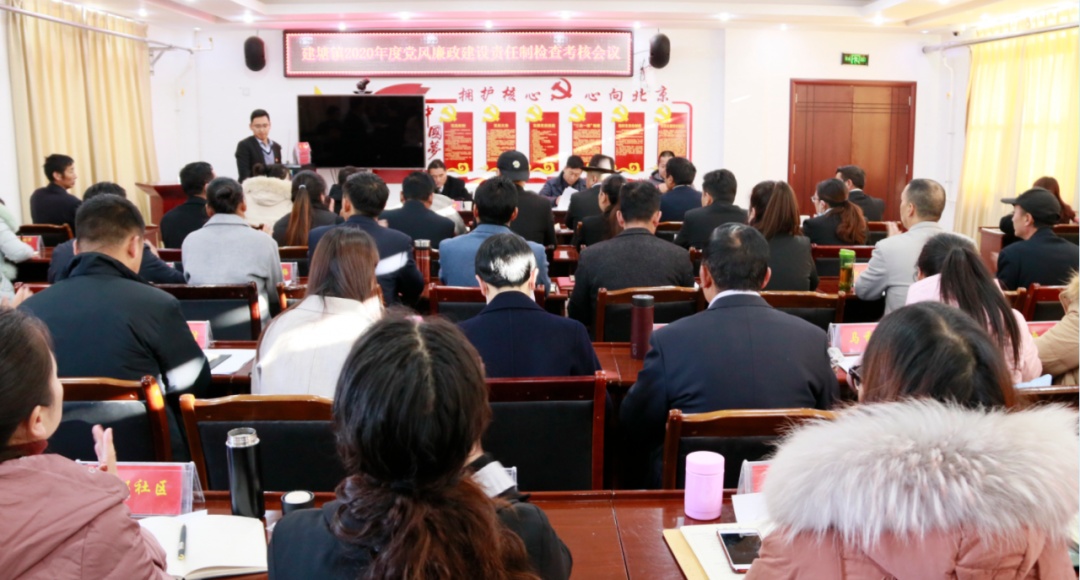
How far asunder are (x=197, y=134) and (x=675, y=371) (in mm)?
8912

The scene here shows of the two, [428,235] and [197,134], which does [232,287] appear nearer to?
[428,235]

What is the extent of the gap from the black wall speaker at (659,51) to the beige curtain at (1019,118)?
10.8ft

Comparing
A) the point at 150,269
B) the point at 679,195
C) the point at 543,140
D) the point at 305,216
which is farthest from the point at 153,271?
the point at 543,140

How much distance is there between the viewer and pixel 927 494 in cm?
106

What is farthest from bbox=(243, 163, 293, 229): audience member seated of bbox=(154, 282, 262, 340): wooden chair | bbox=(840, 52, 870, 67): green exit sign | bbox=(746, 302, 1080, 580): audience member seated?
bbox=(840, 52, 870, 67): green exit sign

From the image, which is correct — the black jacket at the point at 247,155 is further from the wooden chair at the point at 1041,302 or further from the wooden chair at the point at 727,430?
the wooden chair at the point at 727,430

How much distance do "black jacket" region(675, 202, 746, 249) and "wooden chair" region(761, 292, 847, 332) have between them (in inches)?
72.3

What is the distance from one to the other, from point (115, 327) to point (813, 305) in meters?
2.49

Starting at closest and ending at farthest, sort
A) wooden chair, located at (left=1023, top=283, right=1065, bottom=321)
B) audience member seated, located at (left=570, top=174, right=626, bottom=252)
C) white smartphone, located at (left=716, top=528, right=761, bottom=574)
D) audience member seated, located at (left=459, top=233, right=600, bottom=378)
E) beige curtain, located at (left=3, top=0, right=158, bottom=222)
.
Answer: white smartphone, located at (left=716, top=528, right=761, bottom=574), audience member seated, located at (left=459, top=233, right=600, bottom=378), wooden chair, located at (left=1023, top=283, right=1065, bottom=321), audience member seated, located at (left=570, top=174, right=626, bottom=252), beige curtain, located at (left=3, top=0, right=158, bottom=222)

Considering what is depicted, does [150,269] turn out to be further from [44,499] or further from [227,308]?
[44,499]

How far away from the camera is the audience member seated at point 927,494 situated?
41.7 inches

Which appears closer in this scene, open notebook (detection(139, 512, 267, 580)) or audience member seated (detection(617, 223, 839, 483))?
open notebook (detection(139, 512, 267, 580))

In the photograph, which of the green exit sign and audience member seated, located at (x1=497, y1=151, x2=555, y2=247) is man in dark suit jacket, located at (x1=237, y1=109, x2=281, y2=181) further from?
the green exit sign

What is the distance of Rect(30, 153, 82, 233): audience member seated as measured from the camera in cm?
656
